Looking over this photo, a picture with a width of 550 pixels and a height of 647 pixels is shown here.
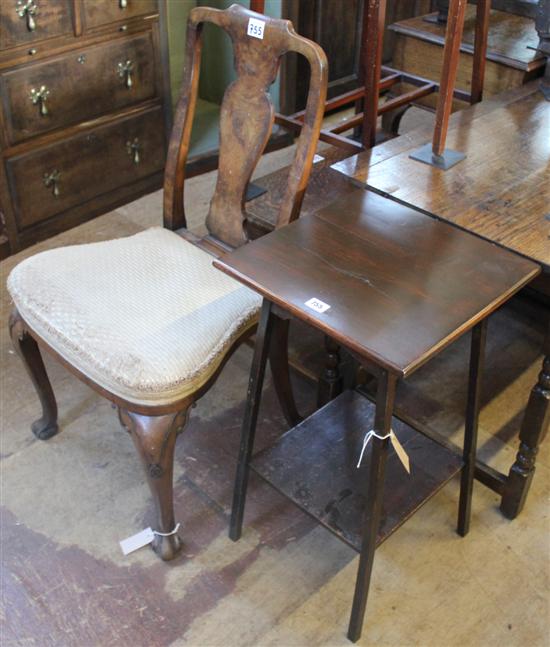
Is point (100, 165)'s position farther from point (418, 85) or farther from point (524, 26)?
point (524, 26)

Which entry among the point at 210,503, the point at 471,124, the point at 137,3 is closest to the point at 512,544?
the point at 210,503

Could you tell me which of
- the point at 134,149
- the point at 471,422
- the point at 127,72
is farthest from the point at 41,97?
the point at 471,422

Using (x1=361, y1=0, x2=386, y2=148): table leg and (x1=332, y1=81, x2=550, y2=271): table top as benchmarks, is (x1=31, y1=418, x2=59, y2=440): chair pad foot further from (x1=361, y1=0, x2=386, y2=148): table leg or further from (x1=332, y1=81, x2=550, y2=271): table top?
(x1=361, y1=0, x2=386, y2=148): table leg

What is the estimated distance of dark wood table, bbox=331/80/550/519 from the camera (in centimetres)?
155

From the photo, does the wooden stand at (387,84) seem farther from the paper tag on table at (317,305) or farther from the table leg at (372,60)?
the paper tag on table at (317,305)

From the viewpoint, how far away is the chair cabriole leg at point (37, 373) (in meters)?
1.70

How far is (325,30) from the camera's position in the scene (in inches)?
139

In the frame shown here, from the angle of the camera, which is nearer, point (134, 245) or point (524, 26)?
point (134, 245)

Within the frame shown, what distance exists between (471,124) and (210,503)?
120 centimetres

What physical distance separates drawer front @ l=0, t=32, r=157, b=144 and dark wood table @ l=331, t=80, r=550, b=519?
1.18m

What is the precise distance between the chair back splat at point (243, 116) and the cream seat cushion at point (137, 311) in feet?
0.42

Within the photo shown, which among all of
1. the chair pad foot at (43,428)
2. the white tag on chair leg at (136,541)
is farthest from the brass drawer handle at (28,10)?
the white tag on chair leg at (136,541)

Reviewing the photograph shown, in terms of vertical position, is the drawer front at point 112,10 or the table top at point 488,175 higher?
the drawer front at point 112,10

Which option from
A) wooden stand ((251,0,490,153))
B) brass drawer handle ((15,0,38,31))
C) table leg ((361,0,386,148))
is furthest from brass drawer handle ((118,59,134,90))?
table leg ((361,0,386,148))
